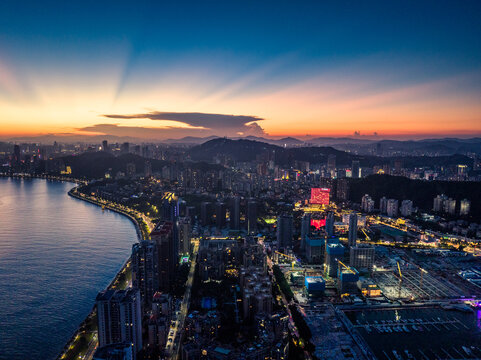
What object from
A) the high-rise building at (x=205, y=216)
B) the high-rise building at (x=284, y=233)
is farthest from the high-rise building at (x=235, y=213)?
the high-rise building at (x=284, y=233)

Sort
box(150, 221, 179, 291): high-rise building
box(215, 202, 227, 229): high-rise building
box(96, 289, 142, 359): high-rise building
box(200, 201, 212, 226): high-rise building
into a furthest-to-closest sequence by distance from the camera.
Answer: box(200, 201, 212, 226): high-rise building
box(215, 202, 227, 229): high-rise building
box(150, 221, 179, 291): high-rise building
box(96, 289, 142, 359): high-rise building

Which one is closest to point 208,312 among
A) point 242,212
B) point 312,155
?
point 242,212

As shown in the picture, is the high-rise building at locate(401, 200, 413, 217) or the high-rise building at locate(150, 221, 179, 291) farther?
the high-rise building at locate(401, 200, 413, 217)

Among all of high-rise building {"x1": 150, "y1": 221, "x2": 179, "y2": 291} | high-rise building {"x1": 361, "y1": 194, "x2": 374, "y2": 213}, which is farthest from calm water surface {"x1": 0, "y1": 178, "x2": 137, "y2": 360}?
high-rise building {"x1": 361, "y1": 194, "x2": 374, "y2": 213}

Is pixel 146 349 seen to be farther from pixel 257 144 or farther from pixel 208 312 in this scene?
pixel 257 144

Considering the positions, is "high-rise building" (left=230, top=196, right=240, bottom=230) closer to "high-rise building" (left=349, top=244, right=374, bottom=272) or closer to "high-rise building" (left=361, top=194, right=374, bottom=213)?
"high-rise building" (left=349, top=244, right=374, bottom=272)

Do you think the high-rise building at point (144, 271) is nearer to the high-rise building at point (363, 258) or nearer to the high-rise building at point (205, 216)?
the high-rise building at point (363, 258)

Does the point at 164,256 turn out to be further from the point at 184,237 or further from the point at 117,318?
the point at 117,318
